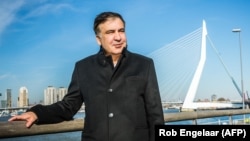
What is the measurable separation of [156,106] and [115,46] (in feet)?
1.18

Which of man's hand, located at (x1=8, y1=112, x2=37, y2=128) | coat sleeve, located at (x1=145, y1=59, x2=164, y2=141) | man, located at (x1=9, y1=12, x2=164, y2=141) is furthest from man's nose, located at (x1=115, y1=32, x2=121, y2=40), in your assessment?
man's hand, located at (x1=8, y1=112, x2=37, y2=128)

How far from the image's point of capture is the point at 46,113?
1990 mm

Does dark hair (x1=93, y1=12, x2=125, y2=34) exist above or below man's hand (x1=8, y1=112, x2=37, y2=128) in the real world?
above

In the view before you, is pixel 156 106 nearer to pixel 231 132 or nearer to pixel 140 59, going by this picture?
pixel 140 59

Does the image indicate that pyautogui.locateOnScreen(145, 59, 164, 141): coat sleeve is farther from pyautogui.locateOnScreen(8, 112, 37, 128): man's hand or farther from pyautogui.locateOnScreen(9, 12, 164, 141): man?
pyautogui.locateOnScreen(8, 112, 37, 128): man's hand

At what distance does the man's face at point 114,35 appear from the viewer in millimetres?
1926

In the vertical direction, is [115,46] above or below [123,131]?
above

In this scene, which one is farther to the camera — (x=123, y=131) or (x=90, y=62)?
(x=90, y=62)

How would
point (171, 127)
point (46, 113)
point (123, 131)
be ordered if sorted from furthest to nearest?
1. point (171, 127)
2. point (46, 113)
3. point (123, 131)

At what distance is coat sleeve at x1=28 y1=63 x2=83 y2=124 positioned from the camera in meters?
1.99

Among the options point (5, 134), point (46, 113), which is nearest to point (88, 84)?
point (46, 113)

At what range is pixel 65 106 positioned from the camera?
2051mm

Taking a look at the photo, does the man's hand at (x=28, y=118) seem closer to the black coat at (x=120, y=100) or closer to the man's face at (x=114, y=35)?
the black coat at (x=120, y=100)

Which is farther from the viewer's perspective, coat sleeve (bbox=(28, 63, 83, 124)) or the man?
coat sleeve (bbox=(28, 63, 83, 124))
